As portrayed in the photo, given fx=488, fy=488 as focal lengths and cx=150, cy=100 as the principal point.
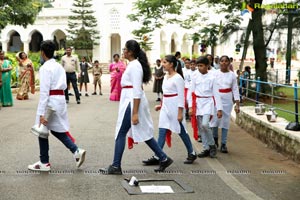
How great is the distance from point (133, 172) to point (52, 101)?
58.0 inches

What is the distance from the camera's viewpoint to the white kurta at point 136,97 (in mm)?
6309

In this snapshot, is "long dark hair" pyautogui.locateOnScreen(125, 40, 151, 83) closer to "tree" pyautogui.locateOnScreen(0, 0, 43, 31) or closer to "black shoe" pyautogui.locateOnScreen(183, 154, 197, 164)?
"black shoe" pyautogui.locateOnScreen(183, 154, 197, 164)

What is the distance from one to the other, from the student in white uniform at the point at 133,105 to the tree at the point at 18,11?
17.4 meters

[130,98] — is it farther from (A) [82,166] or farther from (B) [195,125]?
(B) [195,125]

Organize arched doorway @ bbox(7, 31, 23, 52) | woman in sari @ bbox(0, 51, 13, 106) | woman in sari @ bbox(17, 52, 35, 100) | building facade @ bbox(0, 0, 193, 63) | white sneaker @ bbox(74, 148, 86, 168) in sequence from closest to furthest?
white sneaker @ bbox(74, 148, 86, 168) → woman in sari @ bbox(0, 51, 13, 106) → woman in sari @ bbox(17, 52, 35, 100) → building facade @ bbox(0, 0, 193, 63) → arched doorway @ bbox(7, 31, 23, 52)

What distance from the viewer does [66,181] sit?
614 centimetres

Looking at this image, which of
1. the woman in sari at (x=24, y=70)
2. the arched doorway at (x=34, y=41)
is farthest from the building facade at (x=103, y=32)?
the woman in sari at (x=24, y=70)

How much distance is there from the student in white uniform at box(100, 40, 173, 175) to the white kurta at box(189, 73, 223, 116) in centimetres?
158

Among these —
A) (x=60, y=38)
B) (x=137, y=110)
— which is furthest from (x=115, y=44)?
(x=137, y=110)

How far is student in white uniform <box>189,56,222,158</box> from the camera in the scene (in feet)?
26.0

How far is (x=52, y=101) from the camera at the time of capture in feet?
21.5

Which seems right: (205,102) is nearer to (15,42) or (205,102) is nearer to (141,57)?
(141,57)

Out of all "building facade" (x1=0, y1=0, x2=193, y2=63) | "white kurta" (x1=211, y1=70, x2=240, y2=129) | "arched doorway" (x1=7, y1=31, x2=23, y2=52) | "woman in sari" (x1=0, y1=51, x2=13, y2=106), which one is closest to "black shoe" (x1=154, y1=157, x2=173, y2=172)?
"white kurta" (x1=211, y1=70, x2=240, y2=129)

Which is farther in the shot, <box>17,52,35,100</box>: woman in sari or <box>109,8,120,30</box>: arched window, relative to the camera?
A: <box>109,8,120,30</box>: arched window
